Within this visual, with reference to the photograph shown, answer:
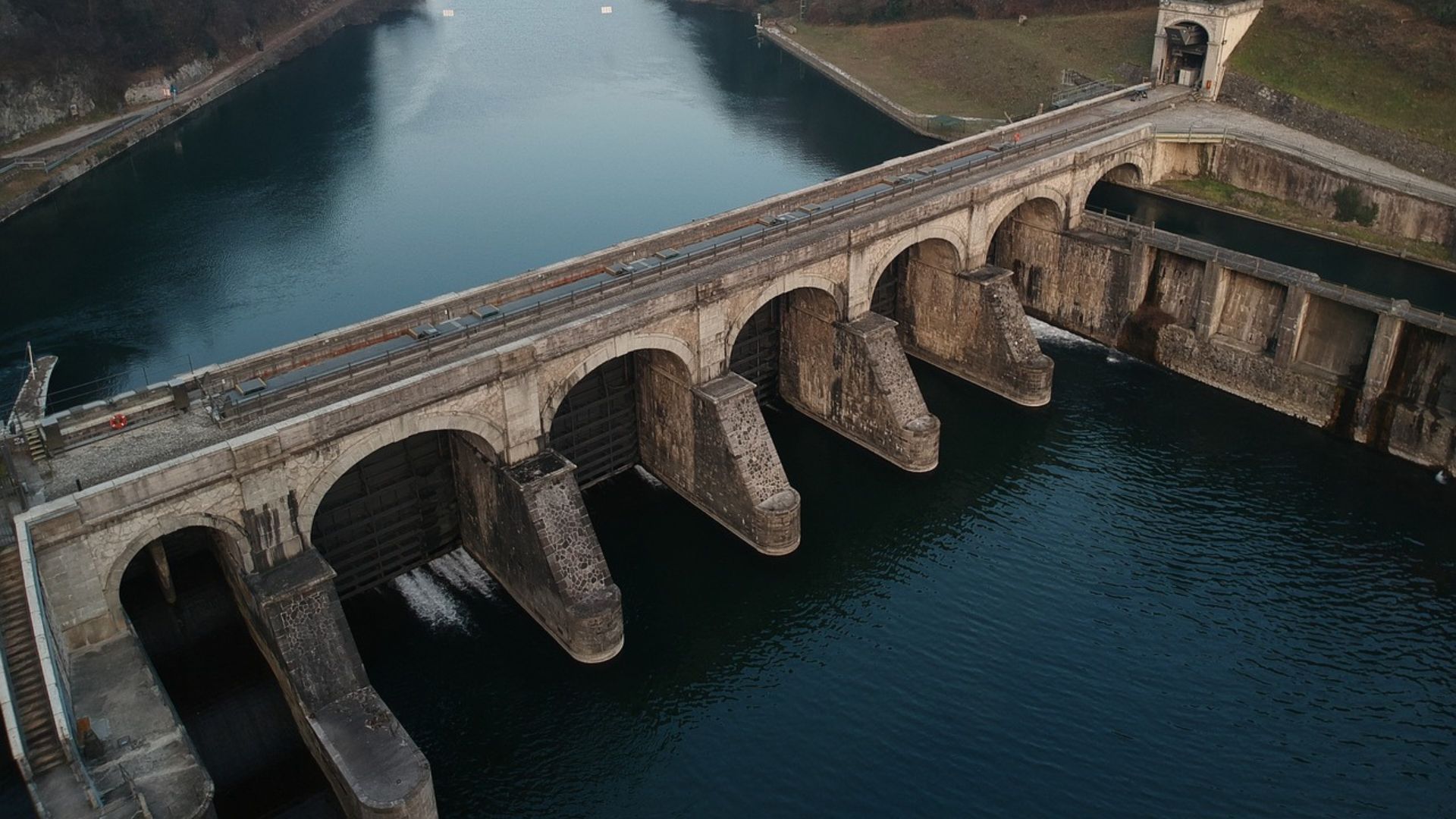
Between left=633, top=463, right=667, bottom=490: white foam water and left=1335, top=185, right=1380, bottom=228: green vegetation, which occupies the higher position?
left=1335, top=185, right=1380, bottom=228: green vegetation

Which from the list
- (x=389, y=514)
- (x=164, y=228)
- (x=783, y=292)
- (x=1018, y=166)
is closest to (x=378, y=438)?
(x=389, y=514)

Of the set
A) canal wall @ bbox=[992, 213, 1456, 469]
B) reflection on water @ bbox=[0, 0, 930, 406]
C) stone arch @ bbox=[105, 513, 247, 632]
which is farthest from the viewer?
reflection on water @ bbox=[0, 0, 930, 406]

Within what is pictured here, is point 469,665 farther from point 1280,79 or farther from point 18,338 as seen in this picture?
point 1280,79

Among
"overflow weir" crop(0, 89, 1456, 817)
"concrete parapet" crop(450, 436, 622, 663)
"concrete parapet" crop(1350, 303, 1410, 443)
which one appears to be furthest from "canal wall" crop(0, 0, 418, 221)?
"concrete parapet" crop(1350, 303, 1410, 443)

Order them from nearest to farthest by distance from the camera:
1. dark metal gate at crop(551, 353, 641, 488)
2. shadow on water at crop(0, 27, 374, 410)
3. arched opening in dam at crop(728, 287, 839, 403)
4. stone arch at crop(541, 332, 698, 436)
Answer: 1. stone arch at crop(541, 332, 698, 436)
2. dark metal gate at crop(551, 353, 641, 488)
3. arched opening in dam at crop(728, 287, 839, 403)
4. shadow on water at crop(0, 27, 374, 410)

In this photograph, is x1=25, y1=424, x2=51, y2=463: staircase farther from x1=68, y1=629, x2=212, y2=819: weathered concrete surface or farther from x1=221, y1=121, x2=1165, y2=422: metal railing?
x1=68, y1=629, x2=212, y2=819: weathered concrete surface

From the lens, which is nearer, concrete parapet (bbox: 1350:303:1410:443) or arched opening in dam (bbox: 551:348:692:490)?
arched opening in dam (bbox: 551:348:692:490)

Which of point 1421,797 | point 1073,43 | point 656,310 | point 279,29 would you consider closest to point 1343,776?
point 1421,797

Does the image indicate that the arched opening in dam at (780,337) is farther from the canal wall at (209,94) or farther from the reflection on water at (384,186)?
the canal wall at (209,94)
